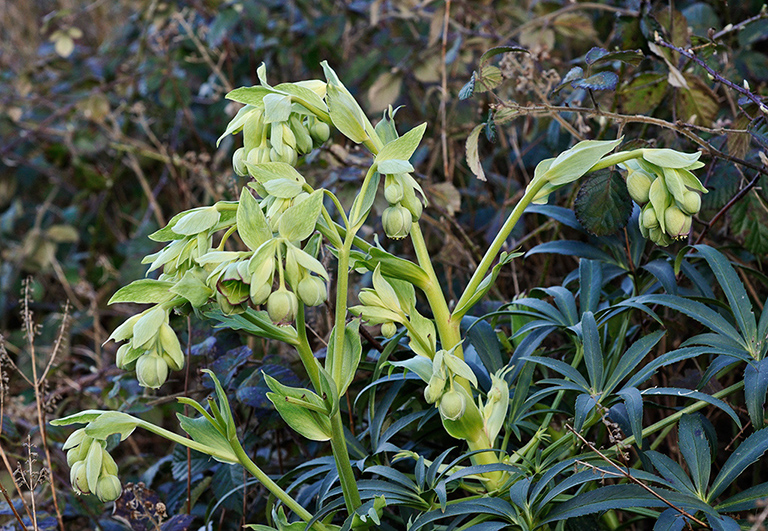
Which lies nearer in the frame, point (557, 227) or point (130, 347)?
point (130, 347)

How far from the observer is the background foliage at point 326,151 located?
968mm

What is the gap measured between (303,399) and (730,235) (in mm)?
876

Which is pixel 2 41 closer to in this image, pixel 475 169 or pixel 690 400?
pixel 475 169

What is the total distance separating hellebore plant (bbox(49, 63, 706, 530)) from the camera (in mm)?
604

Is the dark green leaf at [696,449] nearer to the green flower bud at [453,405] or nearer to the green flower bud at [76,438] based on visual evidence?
the green flower bud at [453,405]

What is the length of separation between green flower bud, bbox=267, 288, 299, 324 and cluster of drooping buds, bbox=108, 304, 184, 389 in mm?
122

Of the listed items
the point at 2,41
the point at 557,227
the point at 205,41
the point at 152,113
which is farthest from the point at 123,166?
the point at 557,227

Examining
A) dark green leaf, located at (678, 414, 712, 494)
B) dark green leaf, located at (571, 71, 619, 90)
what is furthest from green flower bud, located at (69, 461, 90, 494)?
dark green leaf, located at (571, 71, 619, 90)

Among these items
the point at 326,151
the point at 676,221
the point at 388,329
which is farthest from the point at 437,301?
the point at 326,151

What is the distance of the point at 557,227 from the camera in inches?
43.3

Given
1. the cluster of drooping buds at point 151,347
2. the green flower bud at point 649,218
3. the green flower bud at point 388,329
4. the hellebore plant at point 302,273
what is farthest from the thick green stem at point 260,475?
the green flower bud at point 649,218

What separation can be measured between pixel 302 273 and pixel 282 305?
0.04 metres

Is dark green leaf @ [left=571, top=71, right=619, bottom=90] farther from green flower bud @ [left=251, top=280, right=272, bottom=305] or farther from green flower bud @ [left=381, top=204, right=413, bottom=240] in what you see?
green flower bud @ [left=251, top=280, right=272, bottom=305]

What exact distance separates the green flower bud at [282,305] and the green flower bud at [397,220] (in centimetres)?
13
